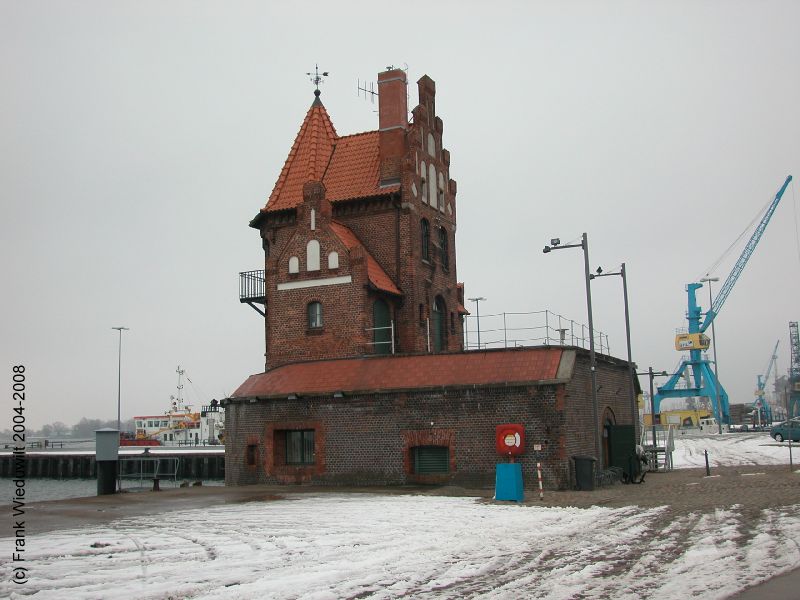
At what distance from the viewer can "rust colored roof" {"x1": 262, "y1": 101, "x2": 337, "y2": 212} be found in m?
36.8

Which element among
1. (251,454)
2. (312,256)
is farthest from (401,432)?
(312,256)

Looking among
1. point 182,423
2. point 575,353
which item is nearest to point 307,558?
point 575,353

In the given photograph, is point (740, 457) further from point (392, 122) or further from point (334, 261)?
point (392, 122)

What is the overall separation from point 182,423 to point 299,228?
273ft

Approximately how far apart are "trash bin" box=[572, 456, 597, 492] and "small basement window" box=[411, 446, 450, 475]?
417cm

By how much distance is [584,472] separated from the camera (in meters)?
25.7

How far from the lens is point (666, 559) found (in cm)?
1246

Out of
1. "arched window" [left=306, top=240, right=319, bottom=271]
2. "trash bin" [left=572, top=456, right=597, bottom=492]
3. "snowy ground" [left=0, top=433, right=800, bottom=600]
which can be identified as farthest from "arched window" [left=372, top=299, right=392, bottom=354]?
"snowy ground" [left=0, top=433, right=800, bottom=600]

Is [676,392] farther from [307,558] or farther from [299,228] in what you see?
[307,558]

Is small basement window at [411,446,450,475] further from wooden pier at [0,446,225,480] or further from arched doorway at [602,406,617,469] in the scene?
wooden pier at [0,446,225,480]

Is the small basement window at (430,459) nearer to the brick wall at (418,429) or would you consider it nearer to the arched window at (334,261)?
the brick wall at (418,429)

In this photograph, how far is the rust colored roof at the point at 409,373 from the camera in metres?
27.0

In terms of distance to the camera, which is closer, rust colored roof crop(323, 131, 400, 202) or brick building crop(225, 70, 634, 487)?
brick building crop(225, 70, 634, 487)

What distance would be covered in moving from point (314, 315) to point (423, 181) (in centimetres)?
785
